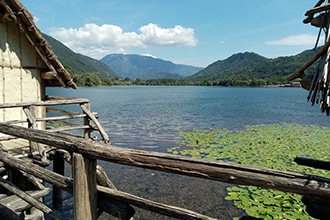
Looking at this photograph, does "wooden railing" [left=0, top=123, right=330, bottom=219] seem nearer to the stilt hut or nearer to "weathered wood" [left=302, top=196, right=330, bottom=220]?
"weathered wood" [left=302, top=196, right=330, bottom=220]

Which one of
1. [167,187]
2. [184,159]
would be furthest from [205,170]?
[167,187]

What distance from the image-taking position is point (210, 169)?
2.22 meters

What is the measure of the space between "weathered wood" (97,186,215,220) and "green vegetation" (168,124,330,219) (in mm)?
5566

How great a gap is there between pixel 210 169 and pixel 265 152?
1343 centimetres

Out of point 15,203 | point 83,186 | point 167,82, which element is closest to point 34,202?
point 15,203

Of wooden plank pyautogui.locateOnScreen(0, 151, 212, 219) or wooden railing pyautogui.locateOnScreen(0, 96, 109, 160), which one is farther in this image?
wooden railing pyautogui.locateOnScreen(0, 96, 109, 160)

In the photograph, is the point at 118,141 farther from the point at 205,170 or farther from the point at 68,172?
the point at 205,170

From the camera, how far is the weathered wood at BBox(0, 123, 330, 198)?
→ 1.91 meters

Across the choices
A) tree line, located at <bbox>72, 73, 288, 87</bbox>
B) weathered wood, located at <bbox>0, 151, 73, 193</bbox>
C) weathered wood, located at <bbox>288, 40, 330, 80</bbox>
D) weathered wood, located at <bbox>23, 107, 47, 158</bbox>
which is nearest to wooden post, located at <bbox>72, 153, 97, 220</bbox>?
weathered wood, located at <bbox>0, 151, 73, 193</bbox>

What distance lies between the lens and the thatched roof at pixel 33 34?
25.2 ft

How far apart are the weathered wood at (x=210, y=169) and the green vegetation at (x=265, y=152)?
19.8 ft

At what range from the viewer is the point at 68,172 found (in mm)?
12695

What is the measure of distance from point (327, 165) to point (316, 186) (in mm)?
1099

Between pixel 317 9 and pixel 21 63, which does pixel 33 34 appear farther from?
pixel 317 9
